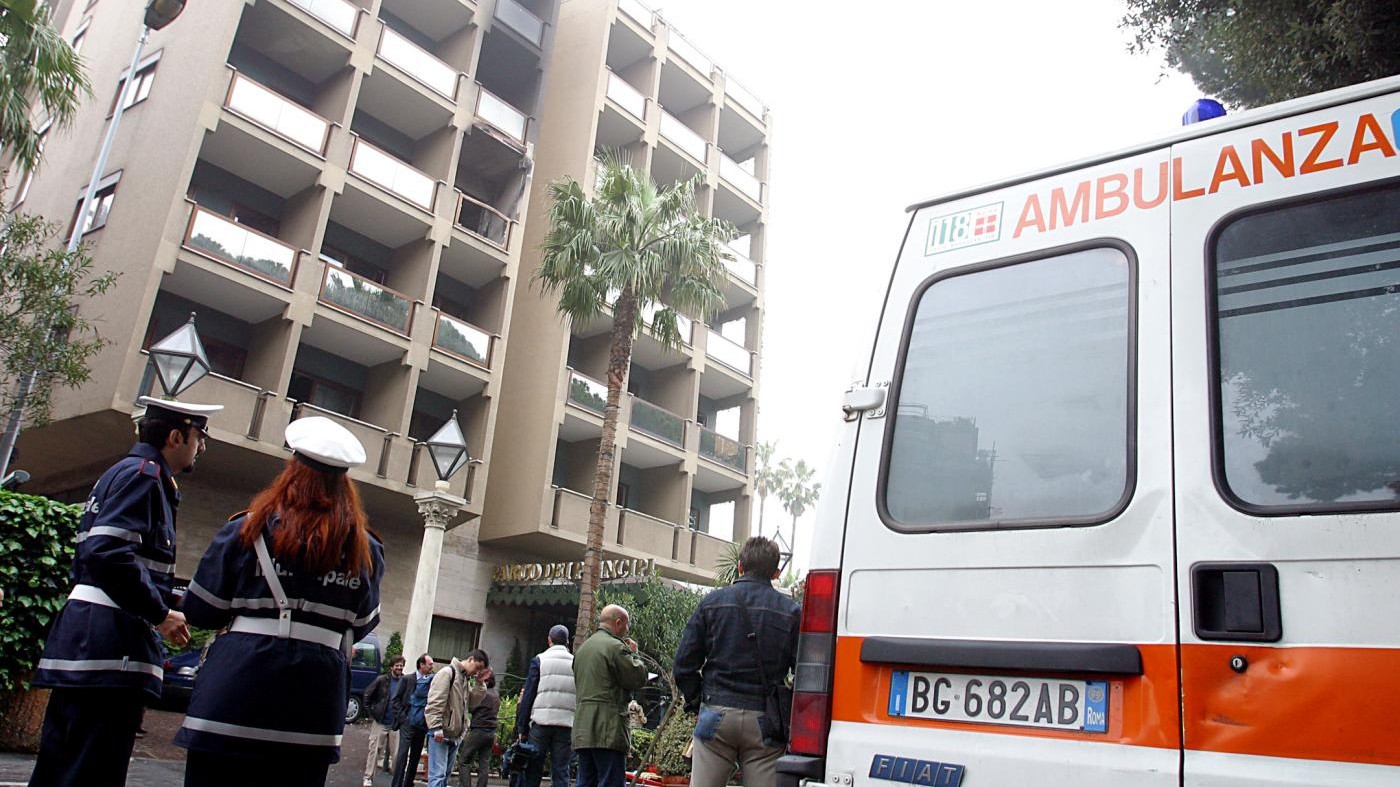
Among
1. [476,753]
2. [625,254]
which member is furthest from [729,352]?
[476,753]

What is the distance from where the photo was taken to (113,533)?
333 centimetres

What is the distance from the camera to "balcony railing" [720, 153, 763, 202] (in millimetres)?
32125

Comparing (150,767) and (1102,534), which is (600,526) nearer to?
(150,767)

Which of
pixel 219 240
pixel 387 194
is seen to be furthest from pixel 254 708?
pixel 387 194

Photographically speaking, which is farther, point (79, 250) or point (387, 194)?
point (387, 194)

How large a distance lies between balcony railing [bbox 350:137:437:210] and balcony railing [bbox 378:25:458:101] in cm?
231

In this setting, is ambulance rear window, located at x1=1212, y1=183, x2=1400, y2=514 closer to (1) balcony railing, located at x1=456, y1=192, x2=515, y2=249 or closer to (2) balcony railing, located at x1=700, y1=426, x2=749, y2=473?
(1) balcony railing, located at x1=456, y1=192, x2=515, y2=249

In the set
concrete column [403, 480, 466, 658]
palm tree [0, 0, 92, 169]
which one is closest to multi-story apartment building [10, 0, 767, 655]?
palm tree [0, 0, 92, 169]

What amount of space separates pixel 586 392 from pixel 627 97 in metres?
9.02

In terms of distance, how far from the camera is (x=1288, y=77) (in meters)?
8.55

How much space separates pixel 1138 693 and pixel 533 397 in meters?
23.9

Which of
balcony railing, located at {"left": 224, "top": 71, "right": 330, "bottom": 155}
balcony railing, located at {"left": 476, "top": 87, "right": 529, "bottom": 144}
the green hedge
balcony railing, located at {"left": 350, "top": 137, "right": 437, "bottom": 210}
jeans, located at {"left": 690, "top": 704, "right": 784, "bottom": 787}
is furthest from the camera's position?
balcony railing, located at {"left": 476, "top": 87, "right": 529, "bottom": 144}

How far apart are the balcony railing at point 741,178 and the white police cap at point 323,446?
29.7 meters

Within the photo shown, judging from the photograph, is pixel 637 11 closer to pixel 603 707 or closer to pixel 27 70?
pixel 27 70
